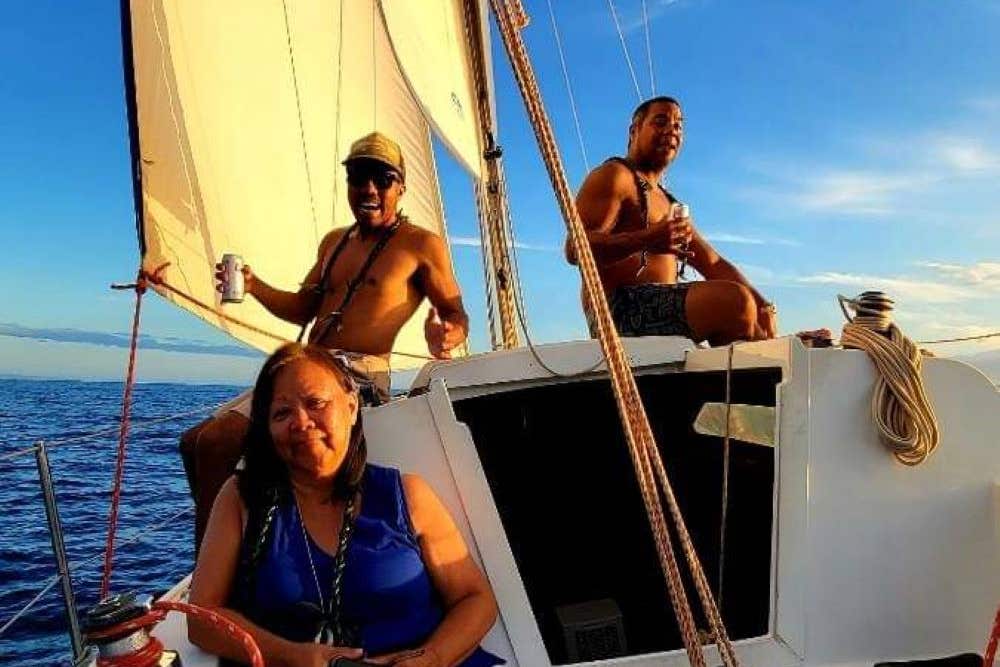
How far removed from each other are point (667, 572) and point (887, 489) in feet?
2.66

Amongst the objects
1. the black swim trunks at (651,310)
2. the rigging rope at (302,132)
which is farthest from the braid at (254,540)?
the rigging rope at (302,132)

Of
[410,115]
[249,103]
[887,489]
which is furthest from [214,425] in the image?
[410,115]

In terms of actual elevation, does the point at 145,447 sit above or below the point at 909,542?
below

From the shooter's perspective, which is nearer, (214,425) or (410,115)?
(214,425)

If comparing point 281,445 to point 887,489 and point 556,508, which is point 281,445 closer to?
point 556,508

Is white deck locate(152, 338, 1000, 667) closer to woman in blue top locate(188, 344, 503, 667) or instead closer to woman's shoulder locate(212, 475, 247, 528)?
woman in blue top locate(188, 344, 503, 667)

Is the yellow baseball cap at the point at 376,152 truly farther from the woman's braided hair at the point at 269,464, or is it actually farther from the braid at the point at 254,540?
the braid at the point at 254,540

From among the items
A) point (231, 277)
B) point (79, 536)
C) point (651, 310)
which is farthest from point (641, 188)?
point (79, 536)

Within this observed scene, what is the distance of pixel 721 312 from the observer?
3.48 m

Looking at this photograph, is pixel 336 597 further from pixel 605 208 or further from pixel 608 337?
pixel 605 208

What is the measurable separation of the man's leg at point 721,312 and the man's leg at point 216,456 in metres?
1.98

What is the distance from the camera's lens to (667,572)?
6.24 ft

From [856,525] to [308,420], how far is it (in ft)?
5.10

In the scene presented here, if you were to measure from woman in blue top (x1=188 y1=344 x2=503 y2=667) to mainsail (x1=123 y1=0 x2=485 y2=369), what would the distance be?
2713 millimetres
